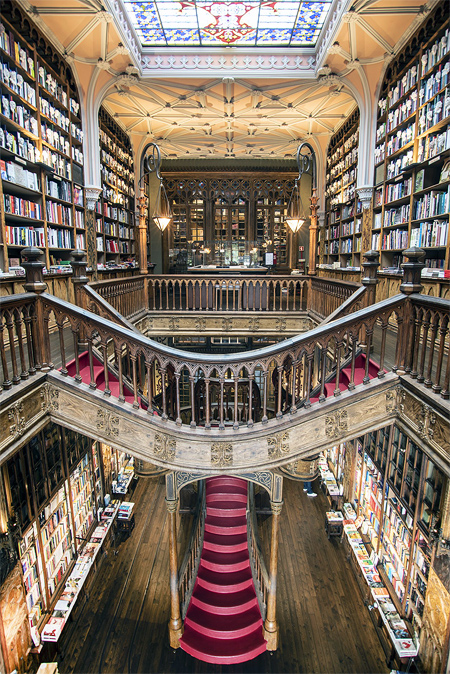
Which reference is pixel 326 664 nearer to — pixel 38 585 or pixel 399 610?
pixel 399 610

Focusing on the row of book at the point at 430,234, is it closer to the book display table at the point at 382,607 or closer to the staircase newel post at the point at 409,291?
the staircase newel post at the point at 409,291

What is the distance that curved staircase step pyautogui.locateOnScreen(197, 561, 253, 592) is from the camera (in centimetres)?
468

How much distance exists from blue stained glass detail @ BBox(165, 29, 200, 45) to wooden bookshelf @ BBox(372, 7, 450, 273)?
347 cm

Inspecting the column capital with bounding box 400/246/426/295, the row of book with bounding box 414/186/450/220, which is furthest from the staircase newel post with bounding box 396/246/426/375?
the row of book with bounding box 414/186/450/220

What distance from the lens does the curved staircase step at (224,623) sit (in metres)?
4.20

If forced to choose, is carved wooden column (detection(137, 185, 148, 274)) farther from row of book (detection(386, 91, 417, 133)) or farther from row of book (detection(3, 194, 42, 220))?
row of book (detection(386, 91, 417, 133))

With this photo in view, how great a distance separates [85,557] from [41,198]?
4.85m

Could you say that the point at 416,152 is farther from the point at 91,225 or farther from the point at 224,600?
the point at 224,600

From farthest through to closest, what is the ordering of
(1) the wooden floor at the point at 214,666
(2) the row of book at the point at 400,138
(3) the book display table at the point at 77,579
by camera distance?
(2) the row of book at the point at 400,138 → (1) the wooden floor at the point at 214,666 → (3) the book display table at the point at 77,579

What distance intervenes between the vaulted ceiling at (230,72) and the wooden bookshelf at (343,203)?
559 millimetres

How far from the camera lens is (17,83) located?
15.1ft

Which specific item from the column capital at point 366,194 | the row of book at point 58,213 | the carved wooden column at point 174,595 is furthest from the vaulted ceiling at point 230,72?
the carved wooden column at point 174,595

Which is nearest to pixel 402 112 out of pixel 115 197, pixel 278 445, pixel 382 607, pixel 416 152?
pixel 416 152

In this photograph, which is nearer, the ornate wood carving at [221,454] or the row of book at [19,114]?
the ornate wood carving at [221,454]
